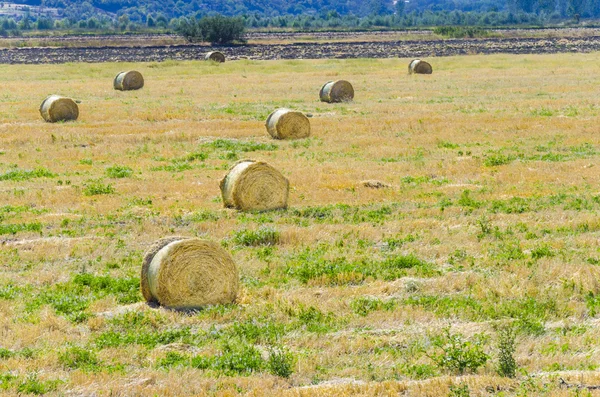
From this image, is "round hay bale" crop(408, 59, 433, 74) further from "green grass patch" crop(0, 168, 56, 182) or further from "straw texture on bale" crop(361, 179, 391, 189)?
"straw texture on bale" crop(361, 179, 391, 189)

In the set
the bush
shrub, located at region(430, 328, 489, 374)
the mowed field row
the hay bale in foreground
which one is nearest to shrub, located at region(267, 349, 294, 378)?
the mowed field row

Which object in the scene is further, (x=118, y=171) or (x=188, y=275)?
(x=118, y=171)

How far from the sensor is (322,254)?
1477 cm

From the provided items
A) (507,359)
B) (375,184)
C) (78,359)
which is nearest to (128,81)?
(375,184)

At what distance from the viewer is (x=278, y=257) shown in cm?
1474

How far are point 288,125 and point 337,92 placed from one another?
35.0 ft

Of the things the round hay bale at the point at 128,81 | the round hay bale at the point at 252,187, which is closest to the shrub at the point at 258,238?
the round hay bale at the point at 252,187

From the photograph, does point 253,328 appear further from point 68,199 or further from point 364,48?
point 364,48

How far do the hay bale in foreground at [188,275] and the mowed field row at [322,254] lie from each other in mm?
289

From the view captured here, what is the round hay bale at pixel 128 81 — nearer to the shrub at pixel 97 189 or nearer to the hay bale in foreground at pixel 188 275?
the shrub at pixel 97 189

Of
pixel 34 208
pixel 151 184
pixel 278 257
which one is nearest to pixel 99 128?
pixel 151 184

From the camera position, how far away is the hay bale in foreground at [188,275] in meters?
12.2

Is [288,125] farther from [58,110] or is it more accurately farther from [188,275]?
[188,275]

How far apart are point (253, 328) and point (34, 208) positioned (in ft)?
30.3
